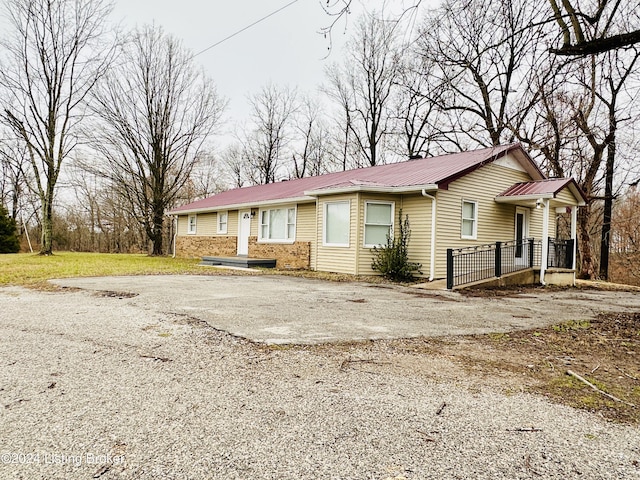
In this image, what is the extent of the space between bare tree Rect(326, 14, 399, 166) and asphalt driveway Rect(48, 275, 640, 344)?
1745cm

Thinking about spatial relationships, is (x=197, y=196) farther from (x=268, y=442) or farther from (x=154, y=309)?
(x=268, y=442)

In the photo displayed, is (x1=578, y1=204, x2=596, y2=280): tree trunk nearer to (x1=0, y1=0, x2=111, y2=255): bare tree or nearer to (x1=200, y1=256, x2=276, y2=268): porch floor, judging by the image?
(x1=200, y1=256, x2=276, y2=268): porch floor

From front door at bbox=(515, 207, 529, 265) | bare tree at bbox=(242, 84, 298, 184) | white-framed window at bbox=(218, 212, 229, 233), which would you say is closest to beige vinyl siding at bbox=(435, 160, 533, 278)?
front door at bbox=(515, 207, 529, 265)

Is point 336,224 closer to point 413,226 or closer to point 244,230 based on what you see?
point 413,226

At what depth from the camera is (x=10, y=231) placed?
26531 mm

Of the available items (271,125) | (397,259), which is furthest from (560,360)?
(271,125)

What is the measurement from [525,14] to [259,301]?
590cm

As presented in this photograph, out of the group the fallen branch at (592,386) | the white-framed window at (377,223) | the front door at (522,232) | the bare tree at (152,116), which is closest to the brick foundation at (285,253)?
the white-framed window at (377,223)

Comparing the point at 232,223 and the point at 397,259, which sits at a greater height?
the point at 232,223

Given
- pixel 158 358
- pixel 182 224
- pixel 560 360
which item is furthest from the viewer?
pixel 182 224

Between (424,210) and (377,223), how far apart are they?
1515 mm

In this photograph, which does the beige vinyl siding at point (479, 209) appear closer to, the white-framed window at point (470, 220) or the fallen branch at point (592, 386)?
the white-framed window at point (470, 220)

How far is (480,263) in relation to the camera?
12352mm

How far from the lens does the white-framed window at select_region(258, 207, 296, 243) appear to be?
633 inches
